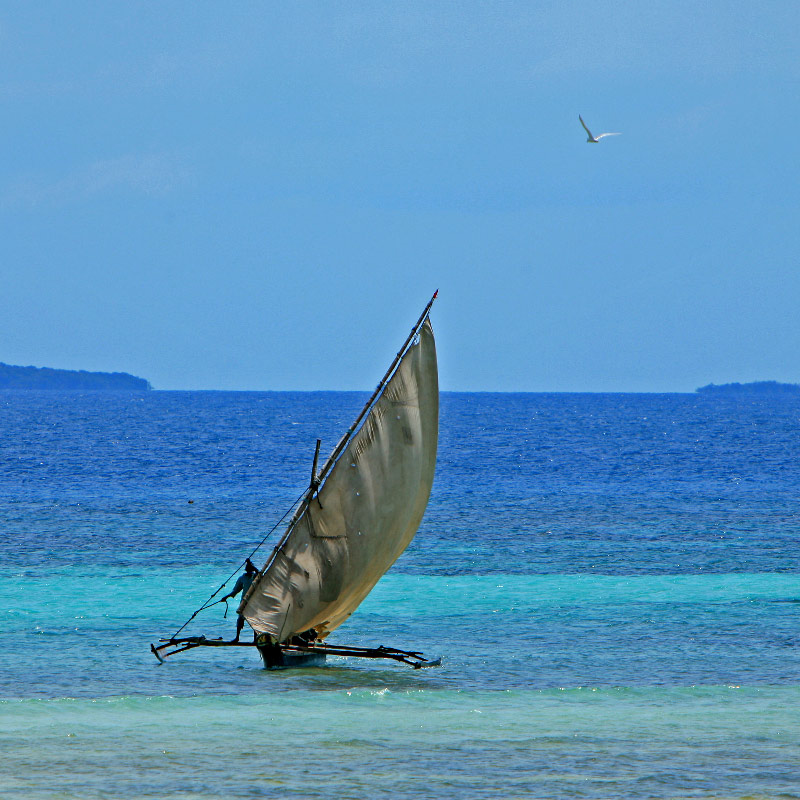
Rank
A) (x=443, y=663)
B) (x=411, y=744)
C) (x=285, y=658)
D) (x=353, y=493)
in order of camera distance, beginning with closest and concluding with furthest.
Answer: (x=411, y=744), (x=353, y=493), (x=285, y=658), (x=443, y=663)

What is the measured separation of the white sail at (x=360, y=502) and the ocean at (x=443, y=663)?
62.8 inches

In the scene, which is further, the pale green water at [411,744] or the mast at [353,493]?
the mast at [353,493]

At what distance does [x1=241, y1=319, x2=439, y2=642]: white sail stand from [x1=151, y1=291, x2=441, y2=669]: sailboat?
2 centimetres

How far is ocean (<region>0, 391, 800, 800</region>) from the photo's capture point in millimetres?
16266

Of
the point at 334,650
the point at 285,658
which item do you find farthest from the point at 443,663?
the point at 285,658

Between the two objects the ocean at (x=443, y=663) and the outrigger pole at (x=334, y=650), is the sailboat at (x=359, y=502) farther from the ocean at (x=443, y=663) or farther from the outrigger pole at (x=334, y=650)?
the ocean at (x=443, y=663)

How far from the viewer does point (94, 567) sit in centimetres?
3628

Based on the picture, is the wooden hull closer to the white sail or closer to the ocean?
the ocean

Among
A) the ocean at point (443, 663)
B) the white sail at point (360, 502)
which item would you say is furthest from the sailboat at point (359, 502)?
the ocean at point (443, 663)

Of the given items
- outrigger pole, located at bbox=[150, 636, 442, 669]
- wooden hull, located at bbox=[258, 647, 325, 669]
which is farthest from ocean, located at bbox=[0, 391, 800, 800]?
outrigger pole, located at bbox=[150, 636, 442, 669]

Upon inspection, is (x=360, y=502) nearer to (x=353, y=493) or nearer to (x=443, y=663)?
(x=353, y=493)

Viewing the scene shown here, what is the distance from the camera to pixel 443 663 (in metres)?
23.8

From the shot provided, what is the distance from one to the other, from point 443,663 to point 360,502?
13.7 ft

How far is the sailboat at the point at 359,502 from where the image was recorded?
2173 centimetres
